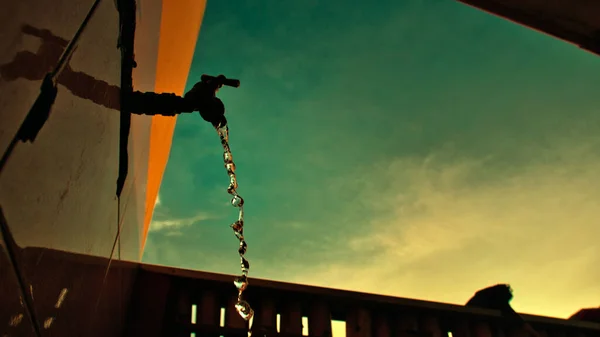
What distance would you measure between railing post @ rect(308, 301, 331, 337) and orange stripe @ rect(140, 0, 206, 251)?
1.91 m

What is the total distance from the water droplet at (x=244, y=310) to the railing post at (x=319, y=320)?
591 millimetres

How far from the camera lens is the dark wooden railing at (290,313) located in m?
3.17

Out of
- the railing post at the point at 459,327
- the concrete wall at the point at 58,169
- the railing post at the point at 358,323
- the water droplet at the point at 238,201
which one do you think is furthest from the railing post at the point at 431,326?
the concrete wall at the point at 58,169

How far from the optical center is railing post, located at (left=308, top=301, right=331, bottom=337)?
3.54 meters

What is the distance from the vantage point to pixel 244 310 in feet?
10.8

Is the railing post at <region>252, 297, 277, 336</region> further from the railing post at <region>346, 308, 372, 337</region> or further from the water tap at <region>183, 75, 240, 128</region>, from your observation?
the water tap at <region>183, 75, 240, 128</region>

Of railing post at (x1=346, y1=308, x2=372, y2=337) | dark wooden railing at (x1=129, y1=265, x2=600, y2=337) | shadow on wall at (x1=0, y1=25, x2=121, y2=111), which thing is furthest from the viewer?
railing post at (x1=346, y1=308, x2=372, y2=337)

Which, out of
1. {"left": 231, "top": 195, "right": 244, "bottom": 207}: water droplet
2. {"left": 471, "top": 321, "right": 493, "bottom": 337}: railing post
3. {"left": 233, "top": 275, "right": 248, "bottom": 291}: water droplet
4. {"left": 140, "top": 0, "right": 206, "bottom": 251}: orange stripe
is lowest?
{"left": 471, "top": 321, "right": 493, "bottom": 337}: railing post

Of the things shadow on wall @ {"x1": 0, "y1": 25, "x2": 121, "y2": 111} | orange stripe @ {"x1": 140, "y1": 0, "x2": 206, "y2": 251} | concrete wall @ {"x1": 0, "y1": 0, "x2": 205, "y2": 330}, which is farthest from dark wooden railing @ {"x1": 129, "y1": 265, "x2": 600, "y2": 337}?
shadow on wall @ {"x1": 0, "y1": 25, "x2": 121, "y2": 111}

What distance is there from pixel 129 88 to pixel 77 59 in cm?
54

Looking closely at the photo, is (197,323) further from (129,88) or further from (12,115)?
(12,115)

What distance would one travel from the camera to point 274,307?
3535mm

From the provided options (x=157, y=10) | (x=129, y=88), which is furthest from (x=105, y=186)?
(x=157, y=10)

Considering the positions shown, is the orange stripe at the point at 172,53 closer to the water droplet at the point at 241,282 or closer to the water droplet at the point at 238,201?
the water droplet at the point at 238,201
